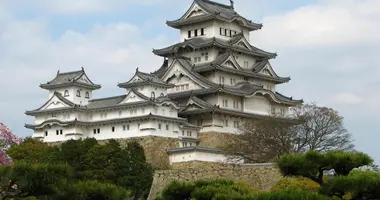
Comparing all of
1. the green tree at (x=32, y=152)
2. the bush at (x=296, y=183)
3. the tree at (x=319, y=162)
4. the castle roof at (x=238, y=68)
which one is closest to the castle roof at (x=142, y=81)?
the castle roof at (x=238, y=68)

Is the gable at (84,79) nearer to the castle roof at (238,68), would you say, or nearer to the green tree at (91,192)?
the castle roof at (238,68)

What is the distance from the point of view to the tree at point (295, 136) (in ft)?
147

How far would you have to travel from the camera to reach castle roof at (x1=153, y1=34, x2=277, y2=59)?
58203 mm

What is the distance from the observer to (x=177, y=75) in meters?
57.5

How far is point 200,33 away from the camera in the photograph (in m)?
61.2

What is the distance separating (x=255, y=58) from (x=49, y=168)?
43.5 m

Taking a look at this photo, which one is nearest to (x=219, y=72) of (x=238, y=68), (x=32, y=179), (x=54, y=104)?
(x=238, y=68)

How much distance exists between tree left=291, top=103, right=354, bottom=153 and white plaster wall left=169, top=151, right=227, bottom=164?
6151mm

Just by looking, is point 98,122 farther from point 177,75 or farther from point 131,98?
point 177,75

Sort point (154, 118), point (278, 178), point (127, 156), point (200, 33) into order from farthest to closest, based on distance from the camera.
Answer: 1. point (200, 33)
2. point (154, 118)
3. point (127, 156)
4. point (278, 178)

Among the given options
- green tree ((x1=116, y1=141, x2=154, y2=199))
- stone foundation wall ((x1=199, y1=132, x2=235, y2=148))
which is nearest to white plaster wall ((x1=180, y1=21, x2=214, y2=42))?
stone foundation wall ((x1=199, y1=132, x2=235, y2=148))

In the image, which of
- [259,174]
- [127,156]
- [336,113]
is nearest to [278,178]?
[259,174]

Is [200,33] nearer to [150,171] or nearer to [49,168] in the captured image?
[150,171]

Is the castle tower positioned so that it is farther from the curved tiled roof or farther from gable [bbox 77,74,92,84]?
gable [bbox 77,74,92,84]
